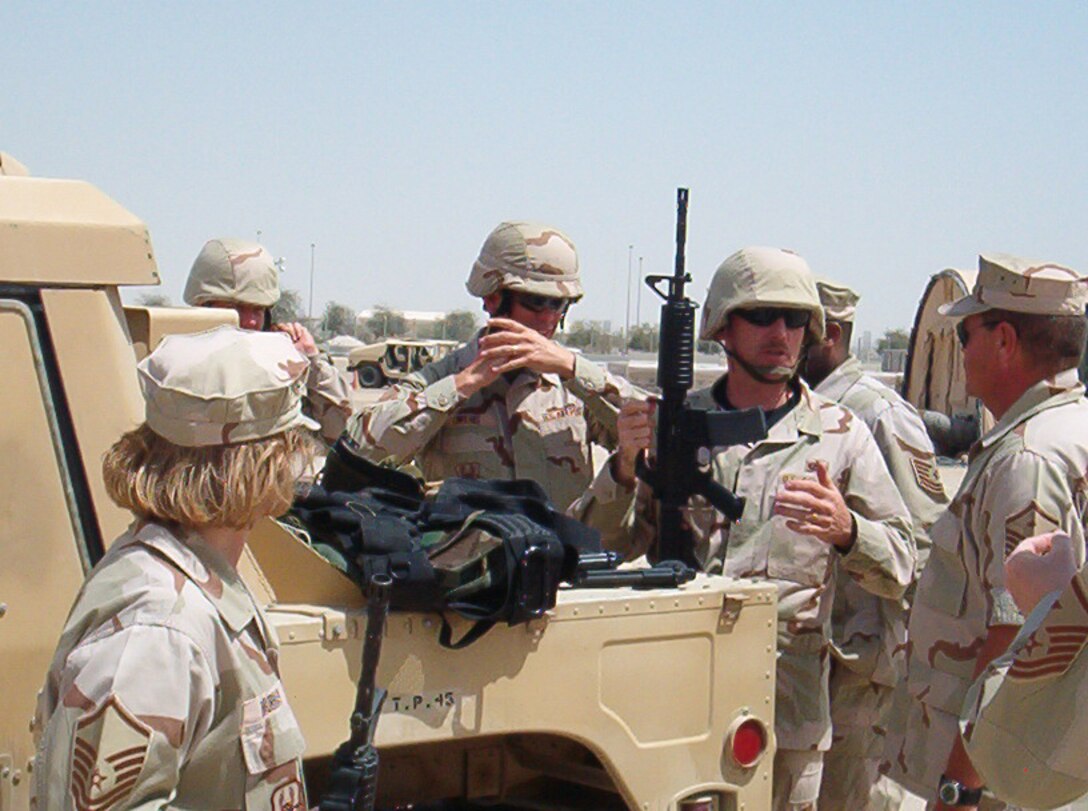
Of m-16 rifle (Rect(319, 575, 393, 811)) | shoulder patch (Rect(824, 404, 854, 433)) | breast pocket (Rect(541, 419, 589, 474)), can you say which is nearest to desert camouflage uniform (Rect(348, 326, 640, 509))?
breast pocket (Rect(541, 419, 589, 474))

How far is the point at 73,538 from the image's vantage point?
258 cm

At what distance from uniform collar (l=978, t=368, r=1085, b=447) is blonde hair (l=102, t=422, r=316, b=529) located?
2.00 meters

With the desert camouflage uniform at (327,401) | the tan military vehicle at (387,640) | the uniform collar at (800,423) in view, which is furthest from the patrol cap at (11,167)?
the desert camouflage uniform at (327,401)

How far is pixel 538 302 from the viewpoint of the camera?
4.76m

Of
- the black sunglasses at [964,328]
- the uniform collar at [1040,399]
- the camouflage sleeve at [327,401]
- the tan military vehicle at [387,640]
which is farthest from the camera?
the camouflage sleeve at [327,401]

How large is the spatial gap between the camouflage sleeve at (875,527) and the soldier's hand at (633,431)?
562 millimetres

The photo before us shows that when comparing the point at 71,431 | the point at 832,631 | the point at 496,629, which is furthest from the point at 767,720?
the point at 71,431

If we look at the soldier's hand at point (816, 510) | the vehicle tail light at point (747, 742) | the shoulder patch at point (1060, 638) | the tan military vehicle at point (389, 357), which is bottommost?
the tan military vehicle at point (389, 357)

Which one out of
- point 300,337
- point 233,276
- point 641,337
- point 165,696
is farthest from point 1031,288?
point 641,337

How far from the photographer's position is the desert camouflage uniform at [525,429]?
471cm

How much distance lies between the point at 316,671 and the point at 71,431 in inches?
23.4

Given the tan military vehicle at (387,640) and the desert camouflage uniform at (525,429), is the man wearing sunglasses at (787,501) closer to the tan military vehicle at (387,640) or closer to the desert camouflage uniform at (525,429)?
the desert camouflage uniform at (525,429)

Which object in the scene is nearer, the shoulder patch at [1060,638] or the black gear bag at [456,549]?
the shoulder patch at [1060,638]

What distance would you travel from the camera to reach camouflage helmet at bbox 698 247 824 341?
13.9ft
